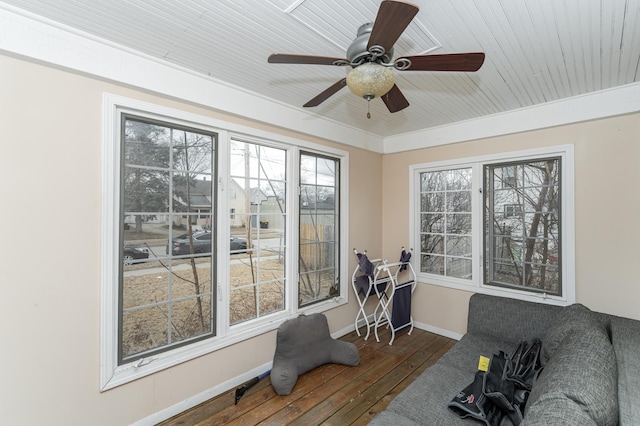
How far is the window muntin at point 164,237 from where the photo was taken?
78.7 inches

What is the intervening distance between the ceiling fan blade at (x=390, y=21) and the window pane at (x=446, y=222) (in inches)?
103

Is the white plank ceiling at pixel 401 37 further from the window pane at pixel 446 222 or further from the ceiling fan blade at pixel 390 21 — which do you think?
the window pane at pixel 446 222

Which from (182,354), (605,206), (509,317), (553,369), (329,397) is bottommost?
(329,397)

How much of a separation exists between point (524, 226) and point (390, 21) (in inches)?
111

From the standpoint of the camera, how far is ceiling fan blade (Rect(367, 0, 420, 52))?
3.30 ft

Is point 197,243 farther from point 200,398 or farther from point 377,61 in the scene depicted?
point 377,61

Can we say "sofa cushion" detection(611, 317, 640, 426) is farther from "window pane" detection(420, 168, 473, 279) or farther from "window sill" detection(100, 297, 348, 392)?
"window sill" detection(100, 297, 348, 392)

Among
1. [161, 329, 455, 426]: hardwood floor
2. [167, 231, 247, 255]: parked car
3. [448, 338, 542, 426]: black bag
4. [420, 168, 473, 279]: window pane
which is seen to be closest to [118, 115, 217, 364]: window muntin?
[167, 231, 247, 255]: parked car

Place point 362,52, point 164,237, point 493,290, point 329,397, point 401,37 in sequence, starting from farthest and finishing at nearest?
1. point 493,290
2. point 329,397
3. point 164,237
4. point 401,37
5. point 362,52

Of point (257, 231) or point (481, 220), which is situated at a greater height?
point (481, 220)

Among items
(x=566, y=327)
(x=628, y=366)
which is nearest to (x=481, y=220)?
(x=566, y=327)

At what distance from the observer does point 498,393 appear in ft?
5.32

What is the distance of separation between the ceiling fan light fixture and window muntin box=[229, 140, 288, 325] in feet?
4.94

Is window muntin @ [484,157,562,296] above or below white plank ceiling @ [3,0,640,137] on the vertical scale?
below
